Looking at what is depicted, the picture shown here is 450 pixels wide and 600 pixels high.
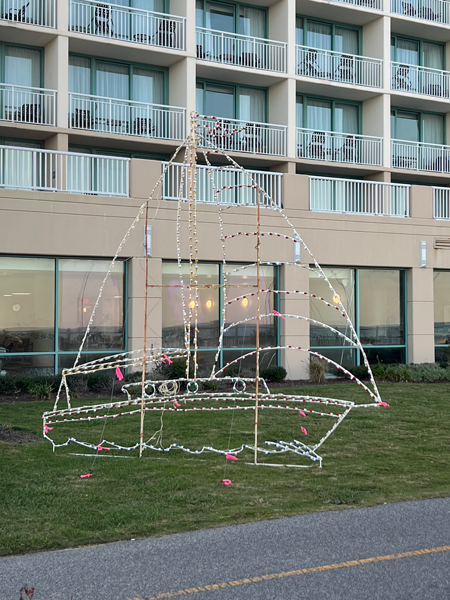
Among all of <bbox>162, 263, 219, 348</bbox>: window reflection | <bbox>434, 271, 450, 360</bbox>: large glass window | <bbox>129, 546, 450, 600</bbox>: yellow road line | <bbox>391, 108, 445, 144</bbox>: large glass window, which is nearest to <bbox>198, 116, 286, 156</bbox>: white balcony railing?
<bbox>391, 108, 445, 144</bbox>: large glass window

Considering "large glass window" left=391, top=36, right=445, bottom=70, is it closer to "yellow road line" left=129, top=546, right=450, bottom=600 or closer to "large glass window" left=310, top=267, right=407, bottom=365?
"large glass window" left=310, top=267, right=407, bottom=365

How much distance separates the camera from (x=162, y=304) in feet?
65.8

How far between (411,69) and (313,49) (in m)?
4.66

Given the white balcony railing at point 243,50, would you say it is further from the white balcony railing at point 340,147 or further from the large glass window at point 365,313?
the large glass window at point 365,313

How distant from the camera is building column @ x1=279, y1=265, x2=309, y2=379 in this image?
21.2 metres

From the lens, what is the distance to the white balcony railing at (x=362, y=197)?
24.0 m

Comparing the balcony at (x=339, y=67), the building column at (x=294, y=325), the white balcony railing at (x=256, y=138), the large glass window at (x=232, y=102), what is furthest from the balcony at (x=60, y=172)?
the balcony at (x=339, y=67)

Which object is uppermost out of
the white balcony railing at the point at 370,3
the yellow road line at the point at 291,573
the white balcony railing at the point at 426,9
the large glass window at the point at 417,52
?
the white balcony railing at the point at 426,9

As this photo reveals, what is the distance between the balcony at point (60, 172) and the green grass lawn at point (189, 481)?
26.2ft

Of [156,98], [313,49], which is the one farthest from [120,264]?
[313,49]

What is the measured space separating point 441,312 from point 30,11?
53.9 feet

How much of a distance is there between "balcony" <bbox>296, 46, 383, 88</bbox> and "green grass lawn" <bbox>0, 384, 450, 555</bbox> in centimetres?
1727

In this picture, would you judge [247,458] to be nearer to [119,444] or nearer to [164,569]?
[119,444]

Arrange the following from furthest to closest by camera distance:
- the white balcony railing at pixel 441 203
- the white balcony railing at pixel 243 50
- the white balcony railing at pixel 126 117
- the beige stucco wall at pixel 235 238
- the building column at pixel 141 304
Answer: the white balcony railing at pixel 243 50, the white balcony railing at pixel 441 203, the white balcony railing at pixel 126 117, the building column at pixel 141 304, the beige stucco wall at pixel 235 238
